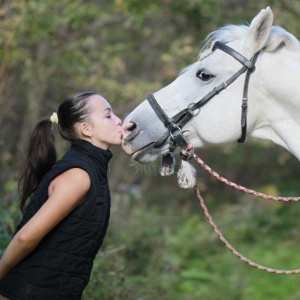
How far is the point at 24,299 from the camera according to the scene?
3449mm

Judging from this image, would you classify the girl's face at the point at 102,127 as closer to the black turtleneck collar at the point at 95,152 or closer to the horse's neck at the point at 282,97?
the black turtleneck collar at the point at 95,152

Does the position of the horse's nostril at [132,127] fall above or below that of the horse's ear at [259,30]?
below

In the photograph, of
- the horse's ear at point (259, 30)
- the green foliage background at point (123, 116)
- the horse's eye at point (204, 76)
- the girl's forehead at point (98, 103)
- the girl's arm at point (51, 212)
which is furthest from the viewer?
the green foliage background at point (123, 116)

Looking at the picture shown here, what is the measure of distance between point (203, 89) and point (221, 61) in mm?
197

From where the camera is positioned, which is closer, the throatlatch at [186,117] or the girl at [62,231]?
the girl at [62,231]

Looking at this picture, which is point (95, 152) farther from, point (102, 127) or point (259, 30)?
point (259, 30)

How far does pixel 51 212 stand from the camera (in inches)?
134

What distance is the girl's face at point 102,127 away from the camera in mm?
3770

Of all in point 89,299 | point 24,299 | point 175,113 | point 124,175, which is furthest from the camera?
point 124,175


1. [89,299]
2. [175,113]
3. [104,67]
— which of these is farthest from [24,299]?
[104,67]

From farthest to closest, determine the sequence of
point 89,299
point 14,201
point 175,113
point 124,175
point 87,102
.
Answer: point 124,175
point 14,201
point 89,299
point 175,113
point 87,102

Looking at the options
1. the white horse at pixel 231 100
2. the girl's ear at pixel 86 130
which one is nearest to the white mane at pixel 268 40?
the white horse at pixel 231 100

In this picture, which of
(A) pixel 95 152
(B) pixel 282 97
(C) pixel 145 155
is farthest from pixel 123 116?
(A) pixel 95 152

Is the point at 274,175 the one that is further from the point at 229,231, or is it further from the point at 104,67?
the point at 104,67
